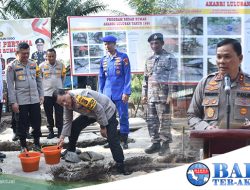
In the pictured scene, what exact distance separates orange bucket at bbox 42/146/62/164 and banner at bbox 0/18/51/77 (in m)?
3.30

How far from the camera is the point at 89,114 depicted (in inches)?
143

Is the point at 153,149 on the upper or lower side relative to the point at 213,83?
lower

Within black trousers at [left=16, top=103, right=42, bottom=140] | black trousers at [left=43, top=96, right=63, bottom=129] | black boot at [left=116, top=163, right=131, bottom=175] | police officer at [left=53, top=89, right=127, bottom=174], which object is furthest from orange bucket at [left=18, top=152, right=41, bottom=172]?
black trousers at [left=43, top=96, right=63, bottom=129]

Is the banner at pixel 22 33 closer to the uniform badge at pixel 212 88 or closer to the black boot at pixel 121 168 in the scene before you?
the black boot at pixel 121 168

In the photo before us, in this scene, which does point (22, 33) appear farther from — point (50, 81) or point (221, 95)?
Answer: point (221, 95)

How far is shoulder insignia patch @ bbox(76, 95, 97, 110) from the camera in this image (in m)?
3.28

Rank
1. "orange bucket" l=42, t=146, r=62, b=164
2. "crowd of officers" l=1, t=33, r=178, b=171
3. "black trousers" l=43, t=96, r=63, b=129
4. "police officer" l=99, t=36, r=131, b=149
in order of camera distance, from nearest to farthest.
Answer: "crowd of officers" l=1, t=33, r=178, b=171 < "orange bucket" l=42, t=146, r=62, b=164 < "police officer" l=99, t=36, r=131, b=149 < "black trousers" l=43, t=96, r=63, b=129

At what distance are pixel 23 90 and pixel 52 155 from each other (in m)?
0.96

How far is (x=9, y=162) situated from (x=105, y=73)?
157cm

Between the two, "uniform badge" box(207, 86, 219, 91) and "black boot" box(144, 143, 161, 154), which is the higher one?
"uniform badge" box(207, 86, 219, 91)

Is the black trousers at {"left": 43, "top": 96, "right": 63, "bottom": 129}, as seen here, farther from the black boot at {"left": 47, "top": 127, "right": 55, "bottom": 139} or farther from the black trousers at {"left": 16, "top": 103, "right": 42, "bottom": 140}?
the black trousers at {"left": 16, "top": 103, "right": 42, "bottom": 140}

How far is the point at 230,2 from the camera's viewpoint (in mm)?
1646

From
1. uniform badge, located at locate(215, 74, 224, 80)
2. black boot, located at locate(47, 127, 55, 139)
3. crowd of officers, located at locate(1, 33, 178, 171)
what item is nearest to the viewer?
uniform badge, located at locate(215, 74, 224, 80)

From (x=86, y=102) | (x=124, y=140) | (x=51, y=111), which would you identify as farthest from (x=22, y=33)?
(x=86, y=102)
